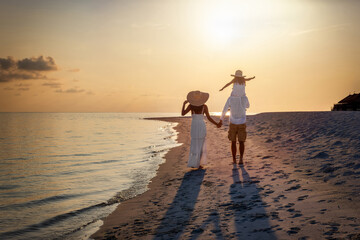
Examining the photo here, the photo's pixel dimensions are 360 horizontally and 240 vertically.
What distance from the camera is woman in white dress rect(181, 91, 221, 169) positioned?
896 cm

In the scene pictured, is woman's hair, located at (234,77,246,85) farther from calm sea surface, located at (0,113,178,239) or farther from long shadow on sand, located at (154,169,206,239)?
calm sea surface, located at (0,113,178,239)

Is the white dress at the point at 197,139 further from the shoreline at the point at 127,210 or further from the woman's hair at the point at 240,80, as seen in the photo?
the woman's hair at the point at 240,80

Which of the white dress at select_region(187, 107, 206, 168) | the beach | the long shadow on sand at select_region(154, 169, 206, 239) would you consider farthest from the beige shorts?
the long shadow on sand at select_region(154, 169, 206, 239)

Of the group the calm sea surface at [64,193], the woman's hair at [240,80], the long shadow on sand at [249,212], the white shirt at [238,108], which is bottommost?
the calm sea surface at [64,193]

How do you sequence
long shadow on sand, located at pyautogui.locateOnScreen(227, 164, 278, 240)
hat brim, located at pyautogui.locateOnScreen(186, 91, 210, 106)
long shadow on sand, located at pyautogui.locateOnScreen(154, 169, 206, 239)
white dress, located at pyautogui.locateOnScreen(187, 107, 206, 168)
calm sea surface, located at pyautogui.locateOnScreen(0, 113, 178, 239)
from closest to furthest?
1. long shadow on sand, located at pyautogui.locateOnScreen(227, 164, 278, 240)
2. long shadow on sand, located at pyautogui.locateOnScreen(154, 169, 206, 239)
3. calm sea surface, located at pyautogui.locateOnScreen(0, 113, 178, 239)
4. hat brim, located at pyautogui.locateOnScreen(186, 91, 210, 106)
5. white dress, located at pyautogui.locateOnScreen(187, 107, 206, 168)

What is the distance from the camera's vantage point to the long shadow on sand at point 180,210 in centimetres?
431

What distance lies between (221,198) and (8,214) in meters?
5.29

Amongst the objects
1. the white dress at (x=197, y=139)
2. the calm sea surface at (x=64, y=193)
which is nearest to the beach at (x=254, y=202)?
the white dress at (x=197, y=139)

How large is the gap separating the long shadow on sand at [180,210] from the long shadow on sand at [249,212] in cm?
84

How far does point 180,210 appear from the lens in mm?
5383

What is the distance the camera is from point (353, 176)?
6.02 m

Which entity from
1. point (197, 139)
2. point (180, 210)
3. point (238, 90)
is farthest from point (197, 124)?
point (180, 210)

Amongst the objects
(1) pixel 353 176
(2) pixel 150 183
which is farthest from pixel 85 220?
(1) pixel 353 176

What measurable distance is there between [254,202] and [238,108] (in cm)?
470
